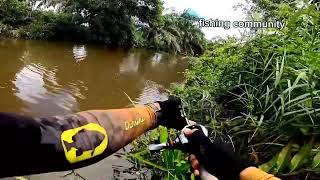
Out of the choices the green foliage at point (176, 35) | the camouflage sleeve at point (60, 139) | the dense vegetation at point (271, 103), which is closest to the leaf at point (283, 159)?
the dense vegetation at point (271, 103)

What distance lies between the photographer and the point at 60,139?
1218 millimetres

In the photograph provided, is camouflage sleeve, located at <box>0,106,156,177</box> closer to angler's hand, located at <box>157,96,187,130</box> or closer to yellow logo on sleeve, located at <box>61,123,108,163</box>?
yellow logo on sleeve, located at <box>61,123,108,163</box>

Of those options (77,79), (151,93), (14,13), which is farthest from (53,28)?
(151,93)

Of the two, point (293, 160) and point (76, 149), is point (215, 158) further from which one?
point (293, 160)

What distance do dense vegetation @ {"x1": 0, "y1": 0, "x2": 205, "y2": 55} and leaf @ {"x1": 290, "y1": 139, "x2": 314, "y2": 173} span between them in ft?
47.0

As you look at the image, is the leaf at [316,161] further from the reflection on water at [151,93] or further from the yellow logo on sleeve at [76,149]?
the reflection on water at [151,93]

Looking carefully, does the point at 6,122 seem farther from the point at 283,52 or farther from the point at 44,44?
the point at 44,44

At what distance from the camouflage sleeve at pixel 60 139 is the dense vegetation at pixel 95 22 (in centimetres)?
1445

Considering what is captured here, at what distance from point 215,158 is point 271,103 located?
108 centimetres

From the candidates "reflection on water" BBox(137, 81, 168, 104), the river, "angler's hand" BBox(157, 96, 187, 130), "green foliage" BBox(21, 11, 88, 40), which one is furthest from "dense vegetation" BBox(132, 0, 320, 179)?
"green foliage" BBox(21, 11, 88, 40)

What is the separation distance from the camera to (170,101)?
5.82 feet

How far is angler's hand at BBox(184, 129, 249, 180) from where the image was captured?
142 centimetres

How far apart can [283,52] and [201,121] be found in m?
0.81

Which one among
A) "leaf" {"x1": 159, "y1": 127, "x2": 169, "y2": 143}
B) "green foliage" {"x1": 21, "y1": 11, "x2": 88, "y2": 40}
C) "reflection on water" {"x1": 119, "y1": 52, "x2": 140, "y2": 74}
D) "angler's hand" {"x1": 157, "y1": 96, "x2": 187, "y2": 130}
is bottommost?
"reflection on water" {"x1": 119, "y1": 52, "x2": 140, "y2": 74}
